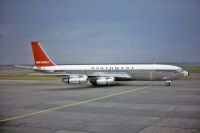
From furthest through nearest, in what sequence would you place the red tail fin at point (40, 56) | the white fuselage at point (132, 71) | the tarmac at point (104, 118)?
the red tail fin at point (40, 56) → the white fuselage at point (132, 71) → the tarmac at point (104, 118)

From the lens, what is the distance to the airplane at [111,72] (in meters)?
38.2

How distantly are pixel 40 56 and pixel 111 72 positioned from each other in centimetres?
1231

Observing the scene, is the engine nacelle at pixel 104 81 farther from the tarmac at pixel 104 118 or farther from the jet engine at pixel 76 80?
the tarmac at pixel 104 118

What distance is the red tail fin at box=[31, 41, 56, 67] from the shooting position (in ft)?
148

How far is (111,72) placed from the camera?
41156 millimetres

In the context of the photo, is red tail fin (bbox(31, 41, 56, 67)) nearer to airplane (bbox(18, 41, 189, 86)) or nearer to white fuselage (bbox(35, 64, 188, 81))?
airplane (bbox(18, 41, 189, 86))

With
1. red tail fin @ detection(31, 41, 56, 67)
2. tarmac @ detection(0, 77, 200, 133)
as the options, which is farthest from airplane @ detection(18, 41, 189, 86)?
tarmac @ detection(0, 77, 200, 133)

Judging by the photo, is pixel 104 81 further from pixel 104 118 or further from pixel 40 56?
pixel 104 118

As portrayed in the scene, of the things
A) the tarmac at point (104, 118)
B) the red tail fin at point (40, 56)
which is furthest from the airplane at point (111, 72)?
the tarmac at point (104, 118)

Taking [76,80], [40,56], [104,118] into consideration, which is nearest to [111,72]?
[76,80]

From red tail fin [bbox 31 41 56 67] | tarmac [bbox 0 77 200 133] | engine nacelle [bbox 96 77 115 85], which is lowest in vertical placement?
tarmac [bbox 0 77 200 133]

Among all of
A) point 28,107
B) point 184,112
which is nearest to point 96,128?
point 184,112

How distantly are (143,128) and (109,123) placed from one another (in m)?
2.08

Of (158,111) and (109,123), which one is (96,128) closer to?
(109,123)
